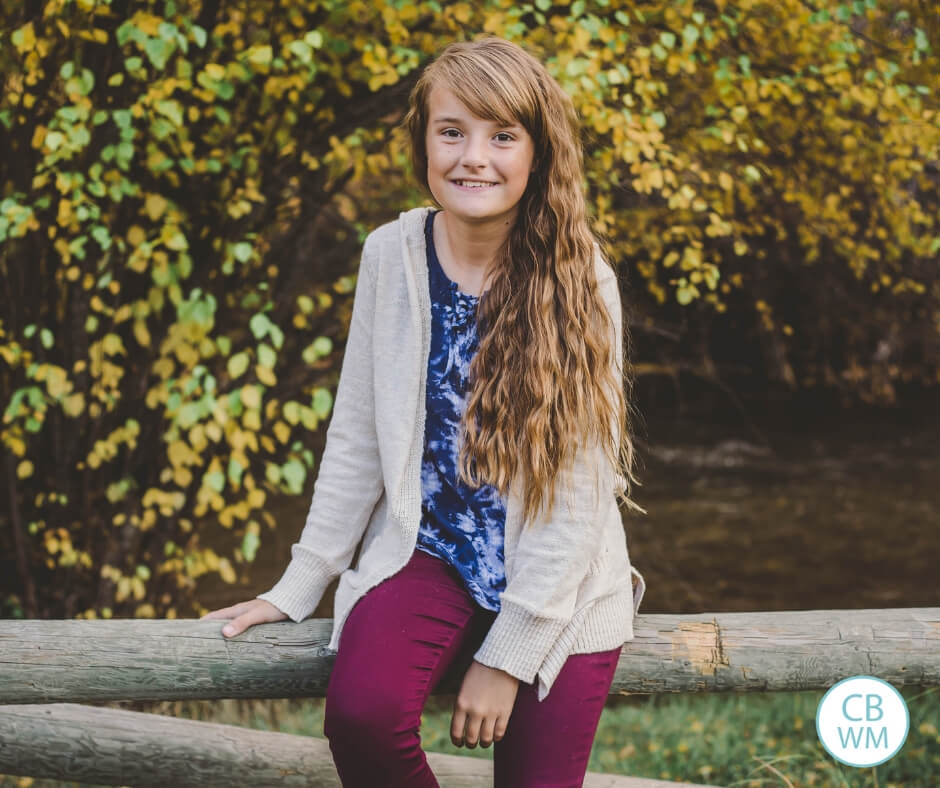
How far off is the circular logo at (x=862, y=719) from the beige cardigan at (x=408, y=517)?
0.57 metres

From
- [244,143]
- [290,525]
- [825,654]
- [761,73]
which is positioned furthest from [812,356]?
[825,654]

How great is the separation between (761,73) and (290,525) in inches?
195

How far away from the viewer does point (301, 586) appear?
2.04 metres

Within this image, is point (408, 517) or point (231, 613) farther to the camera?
point (231, 613)

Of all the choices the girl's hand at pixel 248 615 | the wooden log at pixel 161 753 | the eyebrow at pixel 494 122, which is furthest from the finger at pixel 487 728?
the eyebrow at pixel 494 122

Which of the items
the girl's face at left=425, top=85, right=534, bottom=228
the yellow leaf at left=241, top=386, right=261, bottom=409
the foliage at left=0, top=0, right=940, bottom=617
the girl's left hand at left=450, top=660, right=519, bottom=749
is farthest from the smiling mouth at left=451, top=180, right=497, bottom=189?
the yellow leaf at left=241, top=386, right=261, bottom=409

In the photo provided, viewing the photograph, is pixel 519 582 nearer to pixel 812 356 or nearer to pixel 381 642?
pixel 381 642

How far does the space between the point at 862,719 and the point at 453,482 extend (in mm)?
1158

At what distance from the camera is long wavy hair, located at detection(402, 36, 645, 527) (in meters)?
1.89

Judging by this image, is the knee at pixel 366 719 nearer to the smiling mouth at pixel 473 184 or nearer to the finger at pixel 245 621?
the finger at pixel 245 621

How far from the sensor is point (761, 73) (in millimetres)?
3822

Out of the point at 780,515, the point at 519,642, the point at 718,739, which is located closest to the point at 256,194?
the point at 519,642

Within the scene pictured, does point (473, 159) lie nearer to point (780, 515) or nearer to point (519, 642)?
point (519, 642)

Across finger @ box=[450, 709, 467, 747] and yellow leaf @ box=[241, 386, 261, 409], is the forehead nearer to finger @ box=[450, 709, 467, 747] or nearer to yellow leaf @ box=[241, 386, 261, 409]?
finger @ box=[450, 709, 467, 747]
